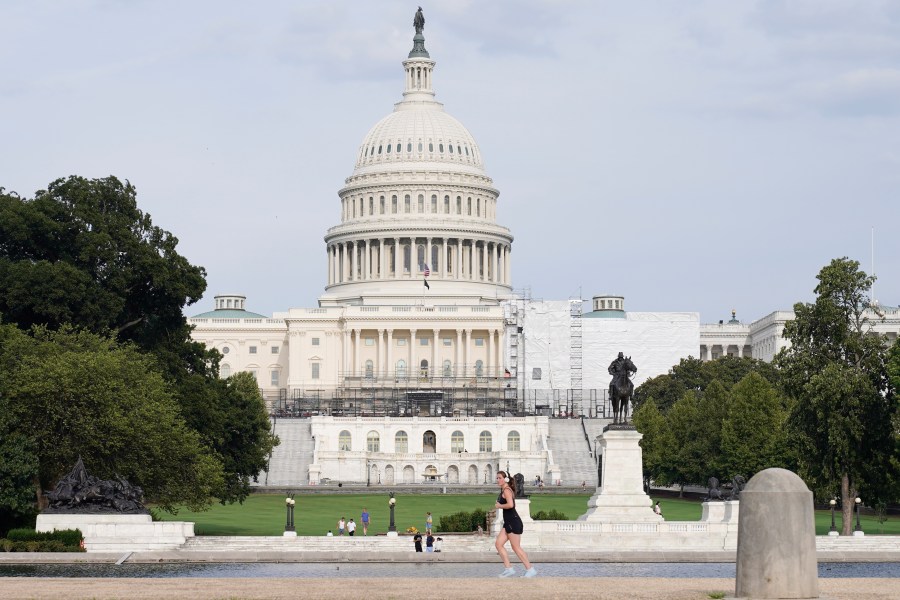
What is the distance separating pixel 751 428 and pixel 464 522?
32.3 metres

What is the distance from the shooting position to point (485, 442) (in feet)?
466

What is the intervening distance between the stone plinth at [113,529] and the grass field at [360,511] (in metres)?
11.1

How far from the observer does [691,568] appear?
44562 mm

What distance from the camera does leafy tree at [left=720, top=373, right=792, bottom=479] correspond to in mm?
90938

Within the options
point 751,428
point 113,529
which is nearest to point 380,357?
point 751,428

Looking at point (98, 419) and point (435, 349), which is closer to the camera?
point (98, 419)

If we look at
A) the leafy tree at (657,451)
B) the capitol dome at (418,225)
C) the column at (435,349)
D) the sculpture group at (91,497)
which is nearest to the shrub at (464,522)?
the sculpture group at (91,497)

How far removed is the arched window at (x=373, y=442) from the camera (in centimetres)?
14100

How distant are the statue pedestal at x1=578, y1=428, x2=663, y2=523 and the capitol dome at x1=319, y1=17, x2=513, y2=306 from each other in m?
129

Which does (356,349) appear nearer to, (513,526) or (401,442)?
(401,442)

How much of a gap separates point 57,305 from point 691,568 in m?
31.4

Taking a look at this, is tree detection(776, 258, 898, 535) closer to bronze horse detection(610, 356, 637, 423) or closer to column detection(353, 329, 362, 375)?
bronze horse detection(610, 356, 637, 423)

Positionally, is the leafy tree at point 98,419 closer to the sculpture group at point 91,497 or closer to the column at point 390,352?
the sculpture group at point 91,497

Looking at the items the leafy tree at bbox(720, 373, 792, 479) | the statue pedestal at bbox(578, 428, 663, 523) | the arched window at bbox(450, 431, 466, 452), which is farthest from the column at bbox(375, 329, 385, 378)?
the statue pedestal at bbox(578, 428, 663, 523)
